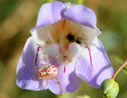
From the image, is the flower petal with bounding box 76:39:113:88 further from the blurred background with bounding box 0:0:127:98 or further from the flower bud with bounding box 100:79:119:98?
the blurred background with bounding box 0:0:127:98

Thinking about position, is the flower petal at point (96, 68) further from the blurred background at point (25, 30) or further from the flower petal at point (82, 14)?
the blurred background at point (25, 30)

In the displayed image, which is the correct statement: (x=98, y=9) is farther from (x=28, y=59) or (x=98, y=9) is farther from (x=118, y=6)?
(x=28, y=59)

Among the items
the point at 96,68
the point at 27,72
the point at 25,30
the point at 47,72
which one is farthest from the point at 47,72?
the point at 25,30

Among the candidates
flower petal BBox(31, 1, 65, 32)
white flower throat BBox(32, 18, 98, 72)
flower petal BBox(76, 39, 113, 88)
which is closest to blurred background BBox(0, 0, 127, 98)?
white flower throat BBox(32, 18, 98, 72)

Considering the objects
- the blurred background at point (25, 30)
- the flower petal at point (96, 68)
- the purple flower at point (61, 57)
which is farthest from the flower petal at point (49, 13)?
the blurred background at point (25, 30)

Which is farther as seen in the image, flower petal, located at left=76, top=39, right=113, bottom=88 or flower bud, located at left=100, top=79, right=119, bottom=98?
flower petal, located at left=76, top=39, right=113, bottom=88

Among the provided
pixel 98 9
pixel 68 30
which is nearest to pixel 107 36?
pixel 98 9

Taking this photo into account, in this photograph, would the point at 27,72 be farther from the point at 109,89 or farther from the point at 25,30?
the point at 25,30

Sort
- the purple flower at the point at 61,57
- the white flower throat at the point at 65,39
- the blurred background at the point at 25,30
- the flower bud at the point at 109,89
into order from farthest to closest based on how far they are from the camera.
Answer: the blurred background at the point at 25,30, the white flower throat at the point at 65,39, the purple flower at the point at 61,57, the flower bud at the point at 109,89
